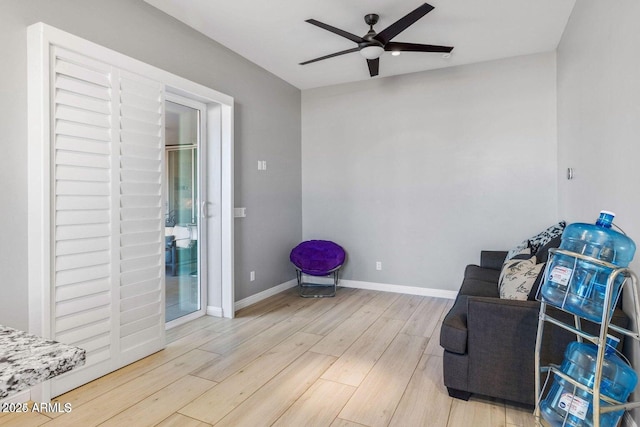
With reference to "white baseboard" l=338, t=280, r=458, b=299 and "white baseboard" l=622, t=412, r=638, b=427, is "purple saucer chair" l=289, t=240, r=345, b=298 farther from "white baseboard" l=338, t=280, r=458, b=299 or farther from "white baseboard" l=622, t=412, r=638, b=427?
"white baseboard" l=622, t=412, r=638, b=427

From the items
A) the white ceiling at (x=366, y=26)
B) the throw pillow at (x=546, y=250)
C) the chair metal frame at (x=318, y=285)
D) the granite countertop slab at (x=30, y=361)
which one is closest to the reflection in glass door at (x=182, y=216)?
the white ceiling at (x=366, y=26)

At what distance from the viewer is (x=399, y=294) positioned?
4.36m

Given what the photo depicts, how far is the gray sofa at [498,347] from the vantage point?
73.4 inches

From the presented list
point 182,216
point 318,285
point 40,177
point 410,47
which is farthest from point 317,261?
point 40,177

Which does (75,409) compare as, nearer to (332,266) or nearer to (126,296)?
(126,296)

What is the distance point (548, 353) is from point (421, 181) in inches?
107

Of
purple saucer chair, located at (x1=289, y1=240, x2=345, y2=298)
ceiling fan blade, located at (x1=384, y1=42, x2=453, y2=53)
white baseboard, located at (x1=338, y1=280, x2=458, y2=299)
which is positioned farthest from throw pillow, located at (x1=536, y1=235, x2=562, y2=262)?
purple saucer chair, located at (x1=289, y1=240, x2=345, y2=298)

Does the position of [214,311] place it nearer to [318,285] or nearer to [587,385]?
[318,285]

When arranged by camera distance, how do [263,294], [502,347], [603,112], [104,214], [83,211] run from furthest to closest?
1. [263,294]
2. [104,214]
3. [83,211]
4. [603,112]
5. [502,347]

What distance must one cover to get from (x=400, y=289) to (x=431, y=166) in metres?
1.63

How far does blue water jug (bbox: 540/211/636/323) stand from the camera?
1.40 metres

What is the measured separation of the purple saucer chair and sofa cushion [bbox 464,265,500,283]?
1.56 metres

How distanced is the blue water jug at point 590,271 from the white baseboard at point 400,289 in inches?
108

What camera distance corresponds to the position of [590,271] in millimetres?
1430
